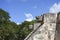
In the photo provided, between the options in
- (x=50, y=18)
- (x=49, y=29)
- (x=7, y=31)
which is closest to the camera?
(x=49, y=29)

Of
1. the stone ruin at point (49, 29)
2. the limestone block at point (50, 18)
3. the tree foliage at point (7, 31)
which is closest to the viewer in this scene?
the stone ruin at point (49, 29)

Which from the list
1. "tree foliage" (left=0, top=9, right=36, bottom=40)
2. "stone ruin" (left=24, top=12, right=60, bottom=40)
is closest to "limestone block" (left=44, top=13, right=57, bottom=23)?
"stone ruin" (left=24, top=12, right=60, bottom=40)

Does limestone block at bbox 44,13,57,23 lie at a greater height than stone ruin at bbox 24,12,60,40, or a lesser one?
greater

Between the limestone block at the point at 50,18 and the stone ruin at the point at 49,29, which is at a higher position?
the limestone block at the point at 50,18

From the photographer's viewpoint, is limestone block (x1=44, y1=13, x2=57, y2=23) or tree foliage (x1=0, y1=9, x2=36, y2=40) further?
tree foliage (x1=0, y1=9, x2=36, y2=40)

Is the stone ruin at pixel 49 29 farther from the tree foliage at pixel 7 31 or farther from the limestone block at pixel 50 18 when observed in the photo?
the tree foliage at pixel 7 31

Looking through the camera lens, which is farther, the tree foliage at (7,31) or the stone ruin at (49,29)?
the tree foliage at (7,31)

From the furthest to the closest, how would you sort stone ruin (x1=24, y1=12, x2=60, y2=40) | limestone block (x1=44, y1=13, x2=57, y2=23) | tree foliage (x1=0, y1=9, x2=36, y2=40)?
1. tree foliage (x1=0, y1=9, x2=36, y2=40)
2. limestone block (x1=44, y1=13, x2=57, y2=23)
3. stone ruin (x1=24, y1=12, x2=60, y2=40)

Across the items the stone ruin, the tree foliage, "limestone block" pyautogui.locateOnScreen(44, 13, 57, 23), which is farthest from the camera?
the tree foliage

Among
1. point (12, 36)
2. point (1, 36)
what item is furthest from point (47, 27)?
point (12, 36)

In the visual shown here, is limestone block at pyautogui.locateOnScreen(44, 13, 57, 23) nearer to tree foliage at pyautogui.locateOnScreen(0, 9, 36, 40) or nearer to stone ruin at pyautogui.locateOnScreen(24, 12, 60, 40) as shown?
stone ruin at pyautogui.locateOnScreen(24, 12, 60, 40)

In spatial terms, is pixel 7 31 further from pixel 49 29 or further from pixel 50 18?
pixel 49 29

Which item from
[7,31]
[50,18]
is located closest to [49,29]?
[50,18]

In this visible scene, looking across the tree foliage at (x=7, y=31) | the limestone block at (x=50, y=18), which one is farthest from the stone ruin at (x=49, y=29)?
the tree foliage at (x=7, y=31)
